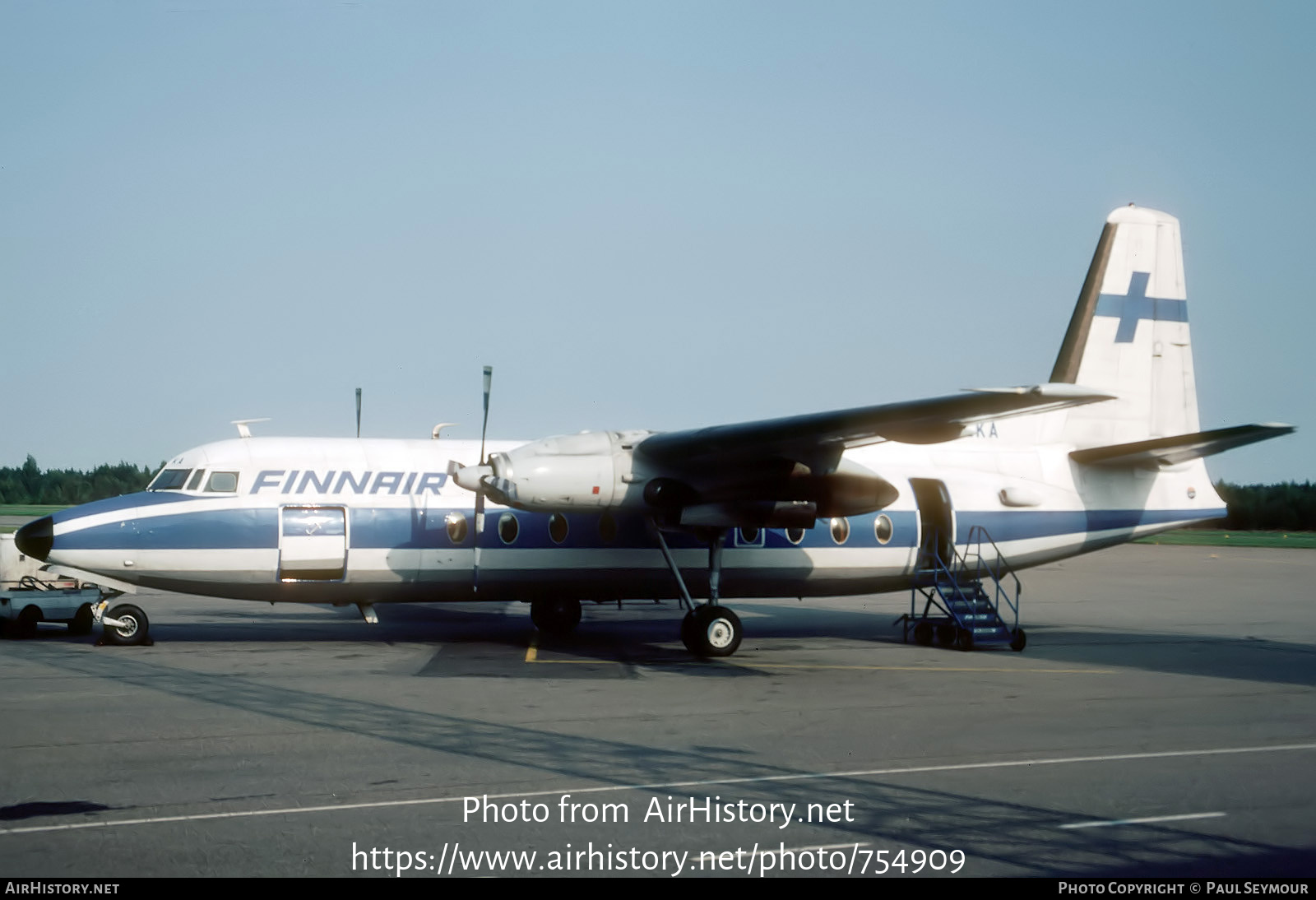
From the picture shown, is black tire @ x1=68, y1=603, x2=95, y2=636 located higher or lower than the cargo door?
lower

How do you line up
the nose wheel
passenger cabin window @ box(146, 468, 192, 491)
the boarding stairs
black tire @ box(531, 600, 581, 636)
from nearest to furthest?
the nose wheel → passenger cabin window @ box(146, 468, 192, 491) → the boarding stairs → black tire @ box(531, 600, 581, 636)

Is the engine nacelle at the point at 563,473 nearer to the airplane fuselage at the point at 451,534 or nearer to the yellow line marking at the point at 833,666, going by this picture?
the airplane fuselage at the point at 451,534

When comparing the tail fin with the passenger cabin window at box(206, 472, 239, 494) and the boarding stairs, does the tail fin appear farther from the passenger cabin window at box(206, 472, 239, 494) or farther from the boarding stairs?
the passenger cabin window at box(206, 472, 239, 494)

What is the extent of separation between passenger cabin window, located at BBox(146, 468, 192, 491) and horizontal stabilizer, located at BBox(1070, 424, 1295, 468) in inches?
583

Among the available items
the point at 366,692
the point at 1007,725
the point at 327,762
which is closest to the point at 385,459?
the point at 366,692

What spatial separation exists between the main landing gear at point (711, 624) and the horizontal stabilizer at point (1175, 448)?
23.7 ft

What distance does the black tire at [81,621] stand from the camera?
18.9m

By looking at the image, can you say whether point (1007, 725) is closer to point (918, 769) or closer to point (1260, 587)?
point (918, 769)

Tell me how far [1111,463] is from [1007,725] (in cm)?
1042

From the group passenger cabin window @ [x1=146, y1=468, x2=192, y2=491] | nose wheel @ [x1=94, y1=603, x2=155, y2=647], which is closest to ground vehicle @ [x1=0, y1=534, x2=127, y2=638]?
nose wheel @ [x1=94, y1=603, x2=155, y2=647]

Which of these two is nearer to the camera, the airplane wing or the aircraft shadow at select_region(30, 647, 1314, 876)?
the aircraft shadow at select_region(30, 647, 1314, 876)

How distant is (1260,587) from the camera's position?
104 ft

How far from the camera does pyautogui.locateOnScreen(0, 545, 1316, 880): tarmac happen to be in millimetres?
6684

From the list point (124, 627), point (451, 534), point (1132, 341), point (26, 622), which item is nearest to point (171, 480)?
point (124, 627)
